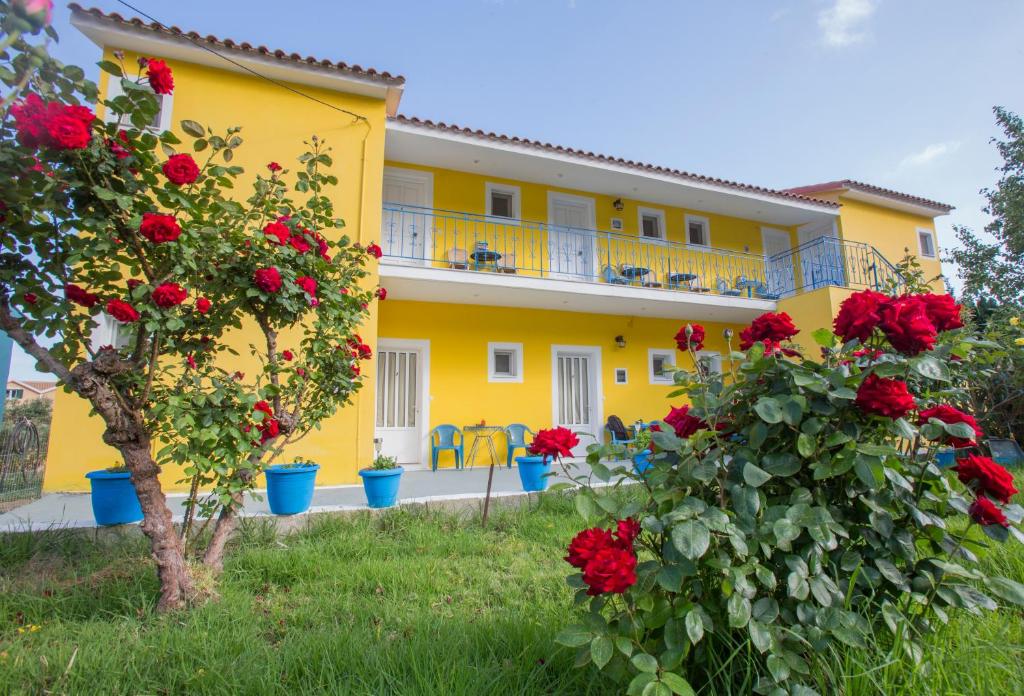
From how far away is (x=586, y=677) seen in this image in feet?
5.57

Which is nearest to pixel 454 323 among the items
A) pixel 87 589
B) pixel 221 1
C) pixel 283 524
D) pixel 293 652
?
pixel 283 524

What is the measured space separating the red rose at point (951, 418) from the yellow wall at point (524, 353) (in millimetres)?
7466

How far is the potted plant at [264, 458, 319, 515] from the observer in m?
4.20

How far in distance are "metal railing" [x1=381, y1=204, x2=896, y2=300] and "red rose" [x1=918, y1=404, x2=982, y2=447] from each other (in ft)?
23.1

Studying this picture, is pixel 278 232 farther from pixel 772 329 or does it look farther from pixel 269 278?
pixel 772 329

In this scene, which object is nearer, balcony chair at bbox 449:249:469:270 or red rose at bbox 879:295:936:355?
red rose at bbox 879:295:936:355

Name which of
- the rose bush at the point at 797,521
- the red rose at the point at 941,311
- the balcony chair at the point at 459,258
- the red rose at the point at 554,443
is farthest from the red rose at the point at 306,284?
the balcony chair at the point at 459,258

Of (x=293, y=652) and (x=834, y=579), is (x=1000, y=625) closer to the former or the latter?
(x=834, y=579)

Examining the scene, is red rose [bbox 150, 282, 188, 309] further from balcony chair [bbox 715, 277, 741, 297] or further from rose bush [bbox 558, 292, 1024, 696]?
balcony chair [bbox 715, 277, 741, 297]

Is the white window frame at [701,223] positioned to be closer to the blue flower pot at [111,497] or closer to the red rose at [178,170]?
the red rose at [178,170]

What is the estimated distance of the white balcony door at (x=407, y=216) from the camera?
8.09m

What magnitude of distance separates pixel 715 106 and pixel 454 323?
6.28 m

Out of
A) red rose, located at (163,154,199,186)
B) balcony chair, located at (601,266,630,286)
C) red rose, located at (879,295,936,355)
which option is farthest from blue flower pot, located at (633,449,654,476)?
balcony chair, located at (601,266,630,286)

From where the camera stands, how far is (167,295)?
7.32ft
